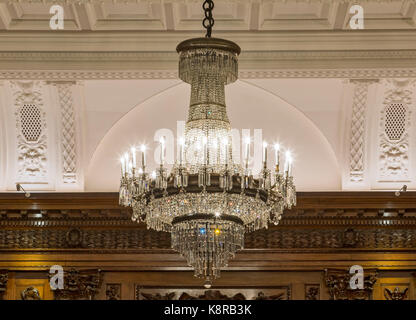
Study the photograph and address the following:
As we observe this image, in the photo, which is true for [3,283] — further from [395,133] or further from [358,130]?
[395,133]

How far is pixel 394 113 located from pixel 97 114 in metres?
3.67

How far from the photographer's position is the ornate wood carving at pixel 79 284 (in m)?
9.39

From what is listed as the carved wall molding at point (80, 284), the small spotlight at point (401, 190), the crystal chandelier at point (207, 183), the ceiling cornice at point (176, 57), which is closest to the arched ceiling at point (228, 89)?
the ceiling cornice at point (176, 57)

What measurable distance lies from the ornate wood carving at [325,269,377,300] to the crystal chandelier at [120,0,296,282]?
3560 millimetres

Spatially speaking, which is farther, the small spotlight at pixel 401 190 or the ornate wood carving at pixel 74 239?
the ornate wood carving at pixel 74 239

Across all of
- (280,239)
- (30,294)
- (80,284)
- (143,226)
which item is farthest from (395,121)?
(30,294)

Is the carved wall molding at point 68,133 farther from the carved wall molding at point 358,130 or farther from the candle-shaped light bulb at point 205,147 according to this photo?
the candle-shaped light bulb at point 205,147

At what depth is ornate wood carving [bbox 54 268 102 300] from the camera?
9391 mm

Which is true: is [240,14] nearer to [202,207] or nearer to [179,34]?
[179,34]

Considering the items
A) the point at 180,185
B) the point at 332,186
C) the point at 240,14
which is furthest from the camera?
the point at 332,186

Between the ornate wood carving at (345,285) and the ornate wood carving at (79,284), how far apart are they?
2.89m

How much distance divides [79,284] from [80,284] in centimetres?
2

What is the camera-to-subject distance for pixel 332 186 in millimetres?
9484

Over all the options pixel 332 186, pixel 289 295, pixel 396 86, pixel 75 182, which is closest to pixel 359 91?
pixel 396 86
